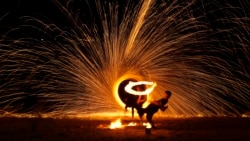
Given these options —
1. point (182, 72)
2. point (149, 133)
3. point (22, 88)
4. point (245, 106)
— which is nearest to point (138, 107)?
point (149, 133)

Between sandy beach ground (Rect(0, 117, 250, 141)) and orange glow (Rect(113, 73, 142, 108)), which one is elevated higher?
orange glow (Rect(113, 73, 142, 108))

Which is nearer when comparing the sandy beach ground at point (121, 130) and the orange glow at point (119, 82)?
the sandy beach ground at point (121, 130)

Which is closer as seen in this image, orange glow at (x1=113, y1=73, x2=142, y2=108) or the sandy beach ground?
the sandy beach ground

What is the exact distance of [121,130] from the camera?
15.8 m

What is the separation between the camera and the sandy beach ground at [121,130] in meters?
13.7

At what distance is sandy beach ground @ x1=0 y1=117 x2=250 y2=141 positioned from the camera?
45.1 ft

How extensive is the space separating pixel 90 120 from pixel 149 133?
509 centimetres

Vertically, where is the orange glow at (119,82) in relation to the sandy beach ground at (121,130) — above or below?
above

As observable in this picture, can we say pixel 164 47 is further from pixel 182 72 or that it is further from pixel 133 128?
pixel 133 128

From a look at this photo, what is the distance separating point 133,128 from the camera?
16.5m

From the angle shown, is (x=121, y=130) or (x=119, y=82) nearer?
(x=121, y=130)

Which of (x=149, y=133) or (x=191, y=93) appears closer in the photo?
(x=149, y=133)

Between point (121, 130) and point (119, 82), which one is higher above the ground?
point (119, 82)

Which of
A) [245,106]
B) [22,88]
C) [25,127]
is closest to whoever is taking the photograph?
[25,127]
